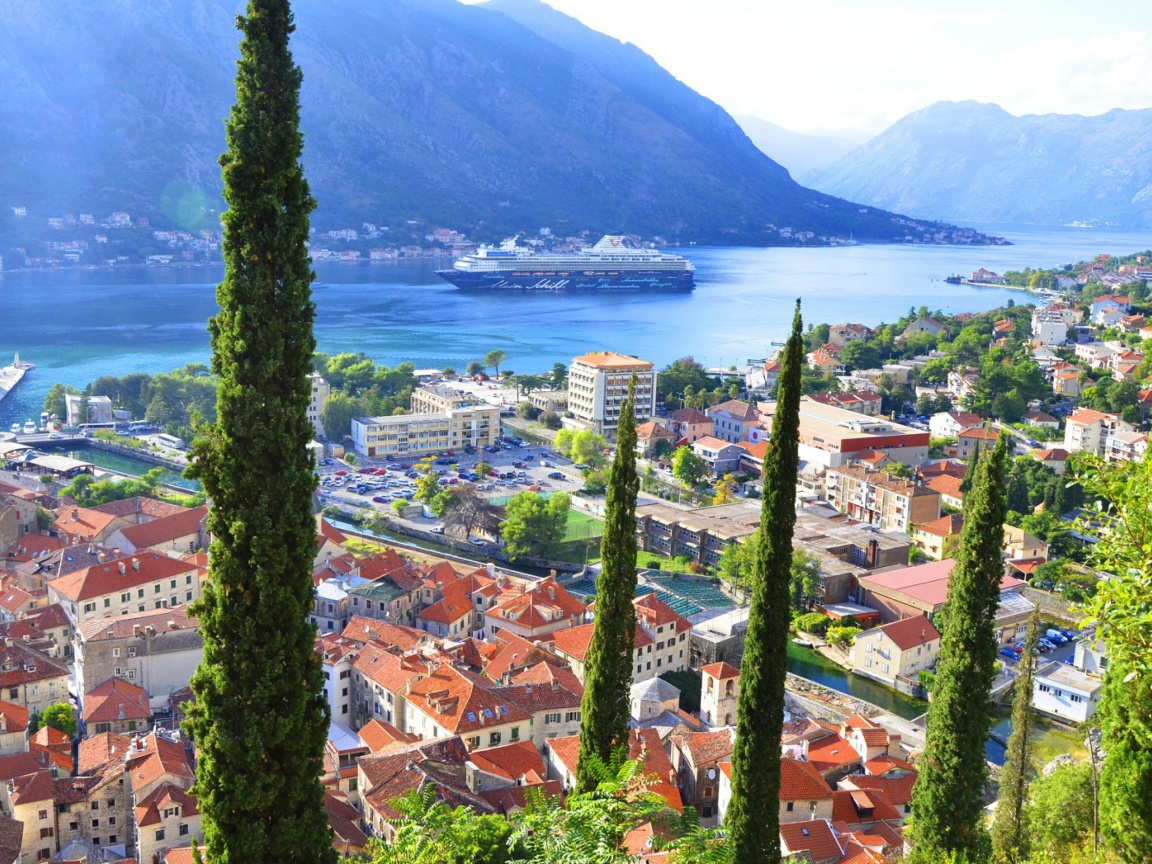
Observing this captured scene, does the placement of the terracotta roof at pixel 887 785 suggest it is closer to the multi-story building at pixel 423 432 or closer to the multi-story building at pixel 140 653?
the multi-story building at pixel 140 653

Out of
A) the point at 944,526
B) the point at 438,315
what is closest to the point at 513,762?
the point at 944,526

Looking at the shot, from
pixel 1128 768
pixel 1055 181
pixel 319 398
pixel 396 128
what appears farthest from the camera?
pixel 1055 181

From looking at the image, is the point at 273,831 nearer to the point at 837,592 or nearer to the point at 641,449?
the point at 837,592

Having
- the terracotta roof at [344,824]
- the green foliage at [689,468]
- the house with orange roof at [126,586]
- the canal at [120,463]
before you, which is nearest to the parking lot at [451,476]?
the green foliage at [689,468]

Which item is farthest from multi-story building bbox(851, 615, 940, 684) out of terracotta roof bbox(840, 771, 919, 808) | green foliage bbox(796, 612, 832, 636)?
terracotta roof bbox(840, 771, 919, 808)

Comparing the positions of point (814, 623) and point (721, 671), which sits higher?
point (721, 671)

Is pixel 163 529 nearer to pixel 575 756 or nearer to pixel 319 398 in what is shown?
pixel 575 756
